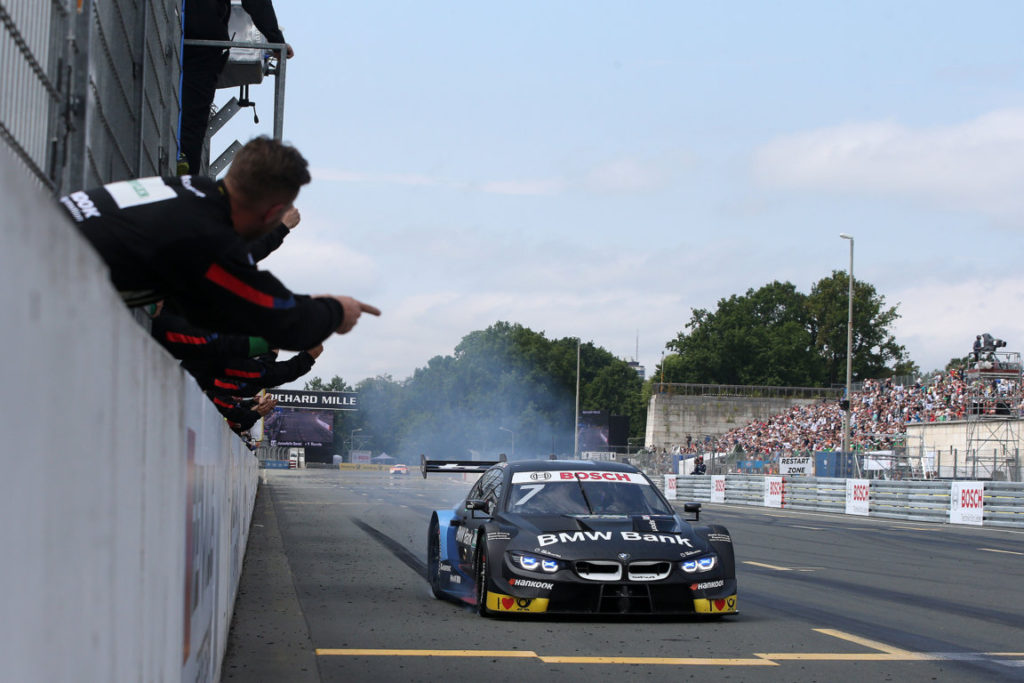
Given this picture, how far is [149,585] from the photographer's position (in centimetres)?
280

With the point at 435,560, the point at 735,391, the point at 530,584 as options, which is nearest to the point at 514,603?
the point at 530,584

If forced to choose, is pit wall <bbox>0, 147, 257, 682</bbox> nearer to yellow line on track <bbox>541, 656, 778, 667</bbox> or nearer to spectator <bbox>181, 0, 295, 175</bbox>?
yellow line on track <bbox>541, 656, 778, 667</bbox>

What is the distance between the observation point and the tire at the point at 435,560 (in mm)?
10812

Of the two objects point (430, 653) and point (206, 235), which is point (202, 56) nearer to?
point (430, 653)

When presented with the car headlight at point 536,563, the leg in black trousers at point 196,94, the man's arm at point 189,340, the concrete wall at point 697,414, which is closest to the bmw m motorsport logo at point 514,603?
the car headlight at point 536,563

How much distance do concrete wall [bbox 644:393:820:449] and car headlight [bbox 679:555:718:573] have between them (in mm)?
69021

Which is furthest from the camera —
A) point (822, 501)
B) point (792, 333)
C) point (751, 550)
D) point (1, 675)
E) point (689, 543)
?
point (792, 333)

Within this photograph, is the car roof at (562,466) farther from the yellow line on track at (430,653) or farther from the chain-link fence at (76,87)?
the chain-link fence at (76,87)

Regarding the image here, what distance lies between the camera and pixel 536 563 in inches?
356

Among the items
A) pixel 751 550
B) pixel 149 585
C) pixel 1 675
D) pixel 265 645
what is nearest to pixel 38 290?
pixel 1 675

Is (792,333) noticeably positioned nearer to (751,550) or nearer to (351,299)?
(751,550)

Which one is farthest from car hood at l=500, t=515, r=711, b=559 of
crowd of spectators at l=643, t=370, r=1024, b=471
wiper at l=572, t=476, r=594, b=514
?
crowd of spectators at l=643, t=370, r=1024, b=471

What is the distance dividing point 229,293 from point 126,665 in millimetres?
1406

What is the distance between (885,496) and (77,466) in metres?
30.4
